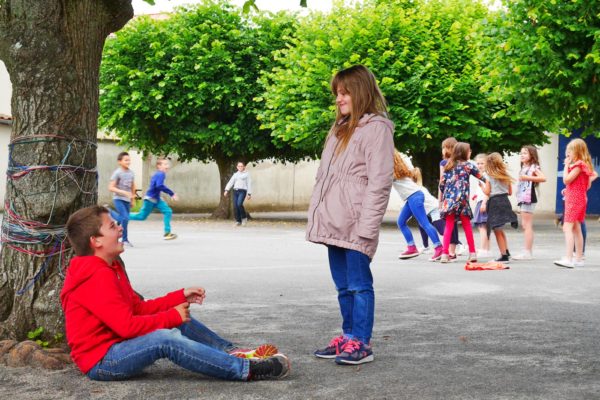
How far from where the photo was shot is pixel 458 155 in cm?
1178

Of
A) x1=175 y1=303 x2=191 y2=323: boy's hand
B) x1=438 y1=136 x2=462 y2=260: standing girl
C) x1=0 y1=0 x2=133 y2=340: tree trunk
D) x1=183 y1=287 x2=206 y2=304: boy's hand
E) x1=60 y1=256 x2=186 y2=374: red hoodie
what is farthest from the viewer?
x1=438 y1=136 x2=462 y2=260: standing girl

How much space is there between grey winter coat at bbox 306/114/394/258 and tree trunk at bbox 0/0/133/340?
1.53m

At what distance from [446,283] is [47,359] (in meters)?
5.47

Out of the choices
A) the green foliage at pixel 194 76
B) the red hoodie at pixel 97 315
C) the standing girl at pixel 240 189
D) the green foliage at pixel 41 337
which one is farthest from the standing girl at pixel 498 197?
the green foliage at pixel 194 76

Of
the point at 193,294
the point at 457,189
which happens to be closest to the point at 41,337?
the point at 193,294

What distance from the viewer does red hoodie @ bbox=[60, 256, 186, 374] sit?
4.21m

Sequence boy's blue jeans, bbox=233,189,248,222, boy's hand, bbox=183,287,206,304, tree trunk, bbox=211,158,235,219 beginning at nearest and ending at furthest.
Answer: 1. boy's hand, bbox=183,287,206,304
2. boy's blue jeans, bbox=233,189,248,222
3. tree trunk, bbox=211,158,235,219

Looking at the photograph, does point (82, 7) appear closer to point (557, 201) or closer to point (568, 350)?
point (568, 350)

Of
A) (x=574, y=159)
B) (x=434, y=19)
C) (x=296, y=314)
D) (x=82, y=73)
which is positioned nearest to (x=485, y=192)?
(x=574, y=159)

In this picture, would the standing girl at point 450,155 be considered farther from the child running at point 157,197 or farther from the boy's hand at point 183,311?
the boy's hand at point 183,311

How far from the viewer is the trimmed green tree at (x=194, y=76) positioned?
2503 centimetres

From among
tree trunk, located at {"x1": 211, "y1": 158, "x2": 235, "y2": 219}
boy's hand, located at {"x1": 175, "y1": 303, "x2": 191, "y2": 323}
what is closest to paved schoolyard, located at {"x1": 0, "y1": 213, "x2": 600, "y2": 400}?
boy's hand, located at {"x1": 175, "y1": 303, "x2": 191, "y2": 323}

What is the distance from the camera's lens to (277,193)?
39781 millimetres

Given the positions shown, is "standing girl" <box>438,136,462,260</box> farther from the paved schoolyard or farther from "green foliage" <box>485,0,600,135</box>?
"green foliage" <box>485,0,600,135</box>
